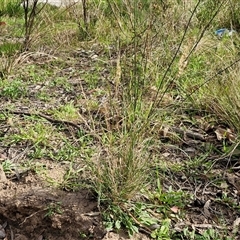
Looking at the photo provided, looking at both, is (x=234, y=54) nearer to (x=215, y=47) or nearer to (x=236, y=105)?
(x=215, y=47)

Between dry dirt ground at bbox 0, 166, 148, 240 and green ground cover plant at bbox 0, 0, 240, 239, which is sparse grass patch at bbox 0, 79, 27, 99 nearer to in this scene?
green ground cover plant at bbox 0, 0, 240, 239

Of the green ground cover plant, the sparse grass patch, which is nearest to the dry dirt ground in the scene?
the green ground cover plant

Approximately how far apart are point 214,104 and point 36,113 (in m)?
1.15

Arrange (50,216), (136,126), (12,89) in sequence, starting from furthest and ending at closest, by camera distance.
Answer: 1. (12,89)
2. (136,126)
3. (50,216)

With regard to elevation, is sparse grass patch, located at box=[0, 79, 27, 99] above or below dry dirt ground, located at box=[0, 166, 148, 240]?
above

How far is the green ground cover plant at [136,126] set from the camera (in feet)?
7.22

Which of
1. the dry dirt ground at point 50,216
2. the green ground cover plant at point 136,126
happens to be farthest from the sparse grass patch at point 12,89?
the dry dirt ground at point 50,216

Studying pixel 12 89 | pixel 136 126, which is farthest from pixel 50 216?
pixel 12 89

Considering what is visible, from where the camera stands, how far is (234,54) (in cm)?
376

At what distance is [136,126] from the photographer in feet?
7.63

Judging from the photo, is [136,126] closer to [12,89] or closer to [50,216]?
[50,216]

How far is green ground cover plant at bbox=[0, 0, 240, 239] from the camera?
220 cm

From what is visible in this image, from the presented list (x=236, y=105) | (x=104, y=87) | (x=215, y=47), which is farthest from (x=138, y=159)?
(x=215, y=47)

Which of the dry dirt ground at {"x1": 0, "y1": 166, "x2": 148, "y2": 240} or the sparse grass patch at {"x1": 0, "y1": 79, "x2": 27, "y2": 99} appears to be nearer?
the dry dirt ground at {"x1": 0, "y1": 166, "x2": 148, "y2": 240}
